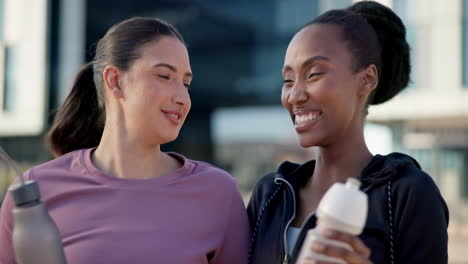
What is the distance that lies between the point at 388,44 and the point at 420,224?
28.3 inches

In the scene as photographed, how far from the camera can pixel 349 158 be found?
7.01ft

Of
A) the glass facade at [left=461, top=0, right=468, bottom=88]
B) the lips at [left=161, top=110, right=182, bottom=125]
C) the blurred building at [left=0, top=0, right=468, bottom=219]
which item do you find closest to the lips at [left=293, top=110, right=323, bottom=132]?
the lips at [left=161, top=110, right=182, bottom=125]

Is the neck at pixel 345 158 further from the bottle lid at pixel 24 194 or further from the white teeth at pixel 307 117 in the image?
the bottle lid at pixel 24 194

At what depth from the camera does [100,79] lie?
7.59 feet

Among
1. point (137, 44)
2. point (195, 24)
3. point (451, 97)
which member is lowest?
point (451, 97)

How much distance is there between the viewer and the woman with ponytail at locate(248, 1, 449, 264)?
5.95ft

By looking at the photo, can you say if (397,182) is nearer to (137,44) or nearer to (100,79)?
(137,44)

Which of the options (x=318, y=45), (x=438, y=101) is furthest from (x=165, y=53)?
(x=438, y=101)

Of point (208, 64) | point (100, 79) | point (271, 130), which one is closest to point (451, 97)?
point (271, 130)

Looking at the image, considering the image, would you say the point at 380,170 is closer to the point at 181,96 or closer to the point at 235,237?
the point at 235,237

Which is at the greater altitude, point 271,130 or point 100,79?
point 100,79

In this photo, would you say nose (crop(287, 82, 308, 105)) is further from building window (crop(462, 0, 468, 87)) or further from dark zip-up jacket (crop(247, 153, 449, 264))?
building window (crop(462, 0, 468, 87))

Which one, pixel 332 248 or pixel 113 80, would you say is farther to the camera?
pixel 113 80

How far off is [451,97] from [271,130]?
4.06m
